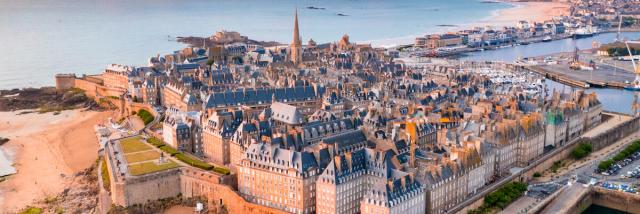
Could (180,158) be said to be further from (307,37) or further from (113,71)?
(307,37)

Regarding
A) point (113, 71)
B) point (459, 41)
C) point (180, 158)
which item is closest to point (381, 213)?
point (180, 158)

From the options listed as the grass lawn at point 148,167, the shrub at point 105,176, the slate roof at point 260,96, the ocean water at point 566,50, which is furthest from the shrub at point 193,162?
the ocean water at point 566,50

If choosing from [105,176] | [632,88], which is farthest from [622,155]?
[105,176]

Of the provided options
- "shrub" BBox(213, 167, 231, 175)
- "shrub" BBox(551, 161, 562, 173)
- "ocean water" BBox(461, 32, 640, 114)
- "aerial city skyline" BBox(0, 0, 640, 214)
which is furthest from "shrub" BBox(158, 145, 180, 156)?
"ocean water" BBox(461, 32, 640, 114)

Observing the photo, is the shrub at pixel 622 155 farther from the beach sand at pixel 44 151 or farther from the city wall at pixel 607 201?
the beach sand at pixel 44 151

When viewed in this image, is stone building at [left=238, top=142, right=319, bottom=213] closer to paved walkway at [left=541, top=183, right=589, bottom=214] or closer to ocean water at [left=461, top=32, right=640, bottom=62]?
paved walkway at [left=541, top=183, right=589, bottom=214]
